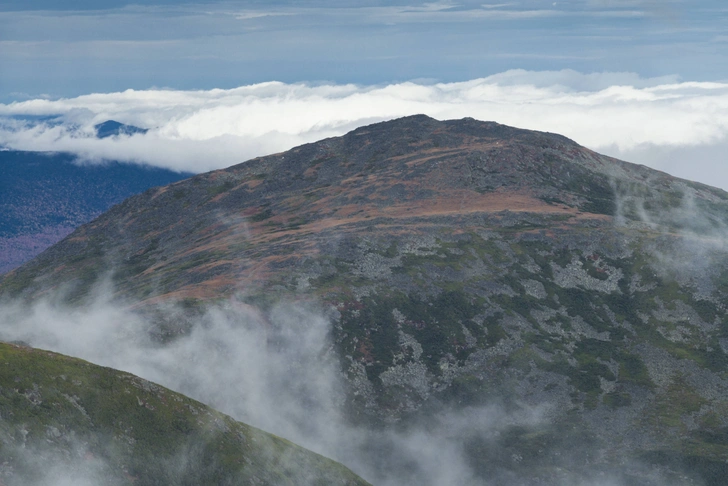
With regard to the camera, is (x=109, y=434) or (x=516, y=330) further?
(x=516, y=330)

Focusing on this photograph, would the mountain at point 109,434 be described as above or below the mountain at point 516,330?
above

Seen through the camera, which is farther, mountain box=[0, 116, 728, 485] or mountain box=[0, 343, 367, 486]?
mountain box=[0, 116, 728, 485]

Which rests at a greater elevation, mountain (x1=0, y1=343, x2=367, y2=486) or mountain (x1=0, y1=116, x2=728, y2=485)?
mountain (x1=0, y1=343, x2=367, y2=486)

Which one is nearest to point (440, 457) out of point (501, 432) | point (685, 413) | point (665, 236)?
point (501, 432)

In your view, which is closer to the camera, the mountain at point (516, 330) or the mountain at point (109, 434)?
the mountain at point (109, 434)

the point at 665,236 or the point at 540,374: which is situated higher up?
the point at 665,236

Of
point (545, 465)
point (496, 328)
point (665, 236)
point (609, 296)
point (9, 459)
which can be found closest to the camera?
point (9, 459)

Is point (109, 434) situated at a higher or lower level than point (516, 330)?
higher

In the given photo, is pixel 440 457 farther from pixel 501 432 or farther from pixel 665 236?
pixel 665 236
